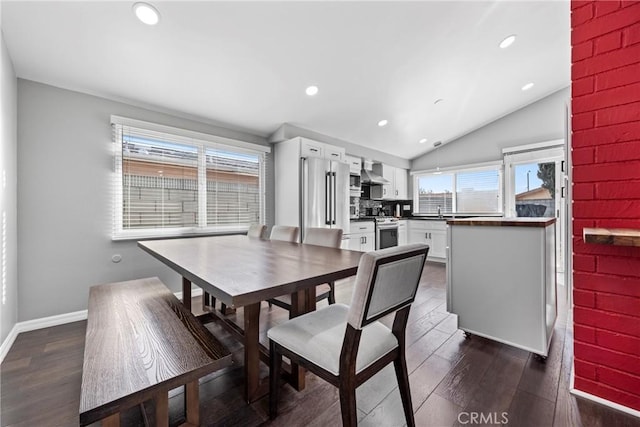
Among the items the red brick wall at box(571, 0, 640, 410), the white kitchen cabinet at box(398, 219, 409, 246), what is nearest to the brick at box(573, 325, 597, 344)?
the red brick wall at box(571, 0, 640, 410)

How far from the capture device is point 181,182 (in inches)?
129

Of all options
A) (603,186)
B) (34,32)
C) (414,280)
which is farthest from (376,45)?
(34,32)

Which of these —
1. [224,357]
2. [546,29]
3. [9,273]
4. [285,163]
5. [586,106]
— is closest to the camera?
[224,357]

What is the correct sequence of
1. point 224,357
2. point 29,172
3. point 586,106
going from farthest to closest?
1. point 29,172
2. point 586,106
3. point 224,357

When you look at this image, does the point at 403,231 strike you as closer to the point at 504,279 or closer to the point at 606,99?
the point at 504,279

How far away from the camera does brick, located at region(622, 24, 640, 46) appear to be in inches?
51.5

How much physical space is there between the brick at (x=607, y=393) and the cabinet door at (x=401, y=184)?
186 inches

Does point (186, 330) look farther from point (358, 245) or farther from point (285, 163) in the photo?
point (358, 245)

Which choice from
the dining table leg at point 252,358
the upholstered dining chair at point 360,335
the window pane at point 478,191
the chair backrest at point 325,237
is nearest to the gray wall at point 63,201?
the chair backrest at point 325,237

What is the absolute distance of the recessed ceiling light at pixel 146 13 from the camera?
189cm

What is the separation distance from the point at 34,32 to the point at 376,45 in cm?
279

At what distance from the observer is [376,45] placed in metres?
2.63

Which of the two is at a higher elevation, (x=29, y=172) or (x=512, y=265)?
(x=29, y=172)

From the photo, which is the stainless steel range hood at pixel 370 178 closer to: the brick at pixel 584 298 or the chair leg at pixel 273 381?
the brick at pixel 584 298
